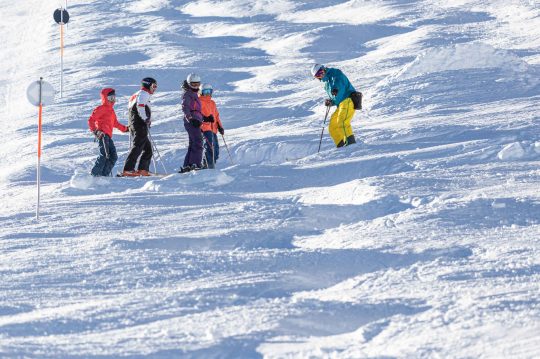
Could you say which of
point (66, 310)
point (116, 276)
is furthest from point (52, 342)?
point (116, 276)

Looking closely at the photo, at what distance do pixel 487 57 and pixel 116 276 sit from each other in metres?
11.9

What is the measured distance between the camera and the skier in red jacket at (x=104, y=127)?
11133mm

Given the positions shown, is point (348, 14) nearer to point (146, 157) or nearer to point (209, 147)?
point (209, 147)

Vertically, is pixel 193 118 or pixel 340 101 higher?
pixel 193 118

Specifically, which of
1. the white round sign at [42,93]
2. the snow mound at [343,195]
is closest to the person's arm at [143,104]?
the white round sign at [42,93]

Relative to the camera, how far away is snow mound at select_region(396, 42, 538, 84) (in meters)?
15.8

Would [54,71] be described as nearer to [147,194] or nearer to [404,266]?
[147,194]

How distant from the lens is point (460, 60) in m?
16.0

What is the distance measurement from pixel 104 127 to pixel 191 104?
123cm

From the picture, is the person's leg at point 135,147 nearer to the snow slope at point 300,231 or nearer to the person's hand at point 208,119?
the person's hand at point 208,119

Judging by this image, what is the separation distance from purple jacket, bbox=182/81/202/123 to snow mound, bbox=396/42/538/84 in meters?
5.80

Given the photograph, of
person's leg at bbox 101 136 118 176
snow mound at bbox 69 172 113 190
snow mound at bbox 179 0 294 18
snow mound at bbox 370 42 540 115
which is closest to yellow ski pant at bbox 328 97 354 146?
snow mound at bbox 370 42 540 115

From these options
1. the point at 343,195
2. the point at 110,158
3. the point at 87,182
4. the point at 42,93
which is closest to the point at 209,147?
the point at 110,158

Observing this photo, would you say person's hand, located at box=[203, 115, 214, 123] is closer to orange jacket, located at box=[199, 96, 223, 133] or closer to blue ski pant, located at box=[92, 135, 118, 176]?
orange jacket, located at box=[199, 96, 223, 133]
